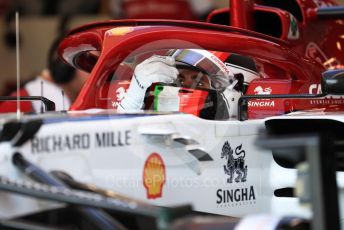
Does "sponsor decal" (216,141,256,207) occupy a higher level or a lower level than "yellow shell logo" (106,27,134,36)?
lower

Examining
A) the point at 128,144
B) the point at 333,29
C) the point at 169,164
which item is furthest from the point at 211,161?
the point at 333,29

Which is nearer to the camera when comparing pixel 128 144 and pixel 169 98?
pixel 128 144

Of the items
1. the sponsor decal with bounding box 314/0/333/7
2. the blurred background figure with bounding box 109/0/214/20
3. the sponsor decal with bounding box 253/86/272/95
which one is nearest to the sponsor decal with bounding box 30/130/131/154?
the sponsor decal with bounding box 253/86/272/95

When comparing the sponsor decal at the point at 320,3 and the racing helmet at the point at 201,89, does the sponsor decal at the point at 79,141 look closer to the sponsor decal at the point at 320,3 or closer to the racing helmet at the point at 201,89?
the racing helmet at the point at 201,89

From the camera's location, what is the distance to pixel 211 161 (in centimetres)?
331

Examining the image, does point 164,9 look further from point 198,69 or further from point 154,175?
point 154,175

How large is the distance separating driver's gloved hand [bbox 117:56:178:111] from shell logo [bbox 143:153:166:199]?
0.69 m

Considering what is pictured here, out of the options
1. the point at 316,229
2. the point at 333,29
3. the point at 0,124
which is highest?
the point at 333,29

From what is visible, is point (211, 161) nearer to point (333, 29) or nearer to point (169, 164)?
point (169, 164)

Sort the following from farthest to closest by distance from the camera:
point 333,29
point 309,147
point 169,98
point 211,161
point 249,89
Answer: point 333,29 < point 249,89 < point 169,98 < point 211,161 < point 309,147

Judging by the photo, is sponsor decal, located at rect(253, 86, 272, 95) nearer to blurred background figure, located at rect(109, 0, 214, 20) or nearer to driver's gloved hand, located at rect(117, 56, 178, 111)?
driver's gloved hand, located at rect(117, 56, 178, 111)

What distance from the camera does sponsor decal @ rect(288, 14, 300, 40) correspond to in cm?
447

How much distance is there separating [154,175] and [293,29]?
1.76 m

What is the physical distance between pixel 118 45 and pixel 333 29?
1758mm
